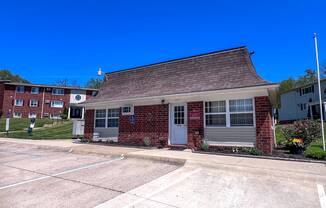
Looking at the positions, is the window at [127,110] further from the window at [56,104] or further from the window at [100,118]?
the window at [56,104]

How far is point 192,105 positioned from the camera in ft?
→ 35.0

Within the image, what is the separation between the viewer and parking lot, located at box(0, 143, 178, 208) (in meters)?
4.39

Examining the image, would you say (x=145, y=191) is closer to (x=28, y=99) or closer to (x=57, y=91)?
(x=28, y=99)

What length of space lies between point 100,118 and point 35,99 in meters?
30.0

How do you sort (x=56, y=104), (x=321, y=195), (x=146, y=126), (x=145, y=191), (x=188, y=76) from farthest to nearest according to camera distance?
(x=56, y=104), (x=188, y=76), (x=146, y=126), (x=145, y=191), (x=321, y=195)

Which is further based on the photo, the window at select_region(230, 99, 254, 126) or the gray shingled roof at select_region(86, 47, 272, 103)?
the gray shingled roof at select_region(86, 47, 272, 103)

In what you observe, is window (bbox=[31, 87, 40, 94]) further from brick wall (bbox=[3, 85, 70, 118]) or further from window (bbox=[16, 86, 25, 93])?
window (bbox=[16, 86, 25, 93])

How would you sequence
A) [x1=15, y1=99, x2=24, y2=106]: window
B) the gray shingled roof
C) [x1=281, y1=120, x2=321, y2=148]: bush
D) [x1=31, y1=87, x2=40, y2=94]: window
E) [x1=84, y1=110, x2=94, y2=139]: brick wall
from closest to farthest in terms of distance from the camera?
[x1=281, y1=120, x2=321, y2=148]: bush, the gray shingled roof, [x1=84, y1=110, x2=94, y2=139]: brick wall, [x1=15, y1=99, x2=24, y2=106]: window, [x1=31, y1=87, x2=40, y2=94]: window

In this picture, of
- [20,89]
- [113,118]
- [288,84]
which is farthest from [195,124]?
[288,84]

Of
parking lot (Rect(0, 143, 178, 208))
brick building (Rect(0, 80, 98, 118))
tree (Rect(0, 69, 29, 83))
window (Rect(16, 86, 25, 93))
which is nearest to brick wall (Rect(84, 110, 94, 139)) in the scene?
parking lot (Rect(0, 143, 178, 208))

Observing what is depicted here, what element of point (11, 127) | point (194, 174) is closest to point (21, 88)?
point (11, 127)

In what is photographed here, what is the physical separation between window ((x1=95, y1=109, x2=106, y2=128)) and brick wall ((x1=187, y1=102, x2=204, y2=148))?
619 centimetres

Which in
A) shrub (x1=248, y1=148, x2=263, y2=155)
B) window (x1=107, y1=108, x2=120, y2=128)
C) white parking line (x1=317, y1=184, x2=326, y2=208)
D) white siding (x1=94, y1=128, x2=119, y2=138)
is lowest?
white parking line (x1=317, y1=184, x2=326, y2=208)

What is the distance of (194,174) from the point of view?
614 centimetres
